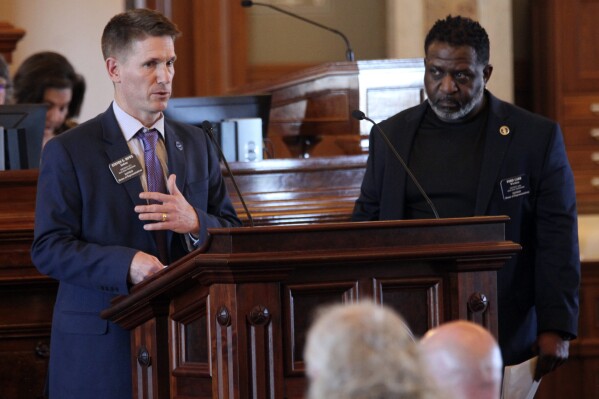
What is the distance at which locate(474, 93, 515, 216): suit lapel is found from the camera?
3160 millimetres

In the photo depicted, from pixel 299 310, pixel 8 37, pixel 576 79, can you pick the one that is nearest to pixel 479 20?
pixel 576 79

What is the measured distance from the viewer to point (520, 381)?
2.93 meters

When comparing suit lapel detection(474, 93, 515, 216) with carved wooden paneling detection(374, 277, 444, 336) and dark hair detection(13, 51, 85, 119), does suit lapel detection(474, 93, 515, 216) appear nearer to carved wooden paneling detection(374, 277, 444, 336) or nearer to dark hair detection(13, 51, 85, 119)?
carved wooden paneling detection(374, 277, 444, 336)

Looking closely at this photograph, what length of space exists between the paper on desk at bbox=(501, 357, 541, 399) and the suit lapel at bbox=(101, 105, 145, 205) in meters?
1.01

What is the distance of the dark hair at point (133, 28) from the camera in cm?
301

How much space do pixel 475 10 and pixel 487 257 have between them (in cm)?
603

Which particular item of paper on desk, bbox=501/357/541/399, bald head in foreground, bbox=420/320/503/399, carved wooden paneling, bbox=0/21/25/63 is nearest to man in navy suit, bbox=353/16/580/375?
paper on desk, bbox=501/357/541/399

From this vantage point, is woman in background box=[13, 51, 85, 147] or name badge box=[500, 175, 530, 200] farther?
woman in background box=[13, 51, 85, 147]

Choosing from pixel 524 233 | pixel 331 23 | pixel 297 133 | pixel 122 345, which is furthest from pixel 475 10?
pixel 122 345

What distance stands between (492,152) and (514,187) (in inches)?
4.5

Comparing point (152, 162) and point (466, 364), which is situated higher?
point (152, 162)

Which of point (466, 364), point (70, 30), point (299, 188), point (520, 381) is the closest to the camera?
point (466, 364)

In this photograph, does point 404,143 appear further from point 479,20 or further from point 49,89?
point 479,20

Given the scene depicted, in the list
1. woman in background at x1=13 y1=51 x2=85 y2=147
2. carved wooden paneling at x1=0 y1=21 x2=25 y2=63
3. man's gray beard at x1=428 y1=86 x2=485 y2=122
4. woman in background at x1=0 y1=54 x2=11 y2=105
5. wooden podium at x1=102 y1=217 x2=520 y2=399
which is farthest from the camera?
carved wooden paneling at x1=0 y1=21 x2=25 y2=63
